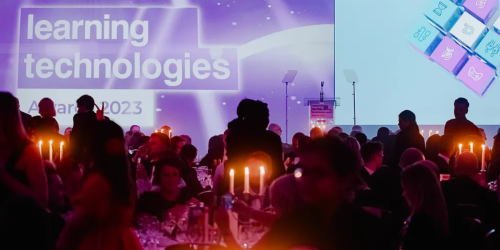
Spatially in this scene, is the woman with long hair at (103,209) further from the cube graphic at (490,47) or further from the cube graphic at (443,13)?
the cube graphic at (490,47)

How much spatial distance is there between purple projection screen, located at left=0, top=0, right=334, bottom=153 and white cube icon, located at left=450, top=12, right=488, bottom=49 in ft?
6.51

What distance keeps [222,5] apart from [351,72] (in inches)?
94.4

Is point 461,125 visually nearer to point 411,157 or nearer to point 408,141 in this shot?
point 408,141

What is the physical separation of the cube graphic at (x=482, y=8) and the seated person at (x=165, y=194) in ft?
24.0

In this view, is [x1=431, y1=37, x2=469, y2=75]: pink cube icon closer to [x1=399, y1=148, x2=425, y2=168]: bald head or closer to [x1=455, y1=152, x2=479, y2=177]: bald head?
[x1=399, y1=148, x2=425, y2=168]: bald head

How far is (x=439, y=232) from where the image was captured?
3590mm

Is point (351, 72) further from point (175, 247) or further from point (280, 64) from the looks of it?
point (175, 247)

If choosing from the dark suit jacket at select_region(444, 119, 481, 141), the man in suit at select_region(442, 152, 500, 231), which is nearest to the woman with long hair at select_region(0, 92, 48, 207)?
the man in suit at select_region(442, 152, 500, 231)

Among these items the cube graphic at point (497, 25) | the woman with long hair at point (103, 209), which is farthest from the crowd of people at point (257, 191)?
the cube graphic at point (497, 25)

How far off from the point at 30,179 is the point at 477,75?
27.9 feet

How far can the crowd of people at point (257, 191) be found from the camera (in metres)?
2.33

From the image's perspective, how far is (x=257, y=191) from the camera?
4410 millimetres

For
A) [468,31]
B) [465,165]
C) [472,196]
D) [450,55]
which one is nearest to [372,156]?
[465,165]

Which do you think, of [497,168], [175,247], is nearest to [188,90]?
[497,168]
